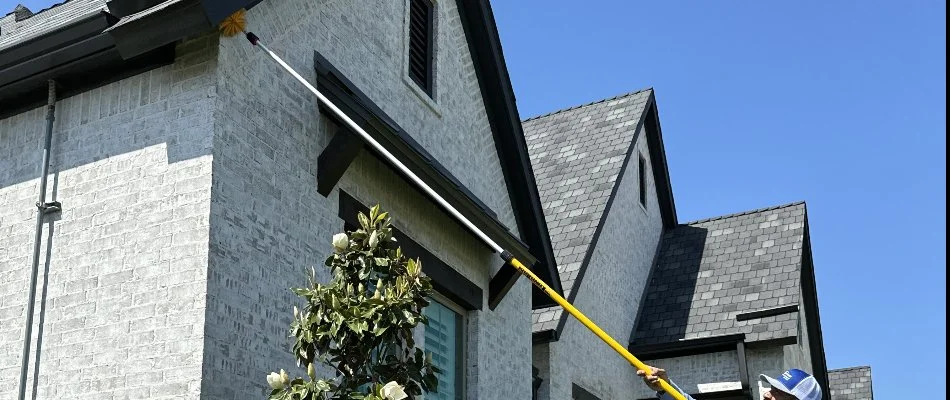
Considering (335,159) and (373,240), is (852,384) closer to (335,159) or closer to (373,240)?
(335,159)

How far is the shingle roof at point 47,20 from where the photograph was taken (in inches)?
329

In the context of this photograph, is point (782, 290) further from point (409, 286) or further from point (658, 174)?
point (409, 286)

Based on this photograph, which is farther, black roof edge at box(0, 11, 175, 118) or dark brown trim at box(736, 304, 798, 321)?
dark brown trim at box(736, 304, 798, 321)

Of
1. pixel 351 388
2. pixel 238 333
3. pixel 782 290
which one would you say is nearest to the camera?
pixel 351 388

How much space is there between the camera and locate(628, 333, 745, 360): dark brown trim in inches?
679

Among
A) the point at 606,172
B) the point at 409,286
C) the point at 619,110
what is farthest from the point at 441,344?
the point at 619,110

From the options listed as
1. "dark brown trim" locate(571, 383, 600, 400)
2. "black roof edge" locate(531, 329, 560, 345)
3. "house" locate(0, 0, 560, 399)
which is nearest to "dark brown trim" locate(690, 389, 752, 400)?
"dark brown trim" locate(571, 383, 600, 400)

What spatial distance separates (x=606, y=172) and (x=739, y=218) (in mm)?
3688

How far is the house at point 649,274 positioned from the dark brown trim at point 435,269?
3353 millimetres

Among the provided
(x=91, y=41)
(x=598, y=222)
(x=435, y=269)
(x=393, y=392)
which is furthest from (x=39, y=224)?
(x=598, y=222)

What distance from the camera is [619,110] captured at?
2012 centimetres

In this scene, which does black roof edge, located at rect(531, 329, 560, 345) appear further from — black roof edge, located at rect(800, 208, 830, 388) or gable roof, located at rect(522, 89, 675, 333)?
black roof edge, located at rect(800, 208, 830, 388)

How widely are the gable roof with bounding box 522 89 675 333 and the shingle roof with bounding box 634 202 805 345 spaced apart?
1.29 meters

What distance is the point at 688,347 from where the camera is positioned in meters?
17.6
